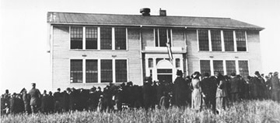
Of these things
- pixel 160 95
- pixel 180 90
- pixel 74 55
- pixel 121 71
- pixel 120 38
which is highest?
pixel 120 38

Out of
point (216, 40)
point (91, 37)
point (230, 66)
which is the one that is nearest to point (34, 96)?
point (91, 37)

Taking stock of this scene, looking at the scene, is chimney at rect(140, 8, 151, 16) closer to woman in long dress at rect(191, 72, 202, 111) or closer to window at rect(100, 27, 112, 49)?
window at rect(100, 27, 112, 49)

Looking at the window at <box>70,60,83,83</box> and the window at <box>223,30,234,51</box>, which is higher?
the window at <box>223,30,234,51</box>

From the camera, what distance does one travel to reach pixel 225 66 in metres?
21.9

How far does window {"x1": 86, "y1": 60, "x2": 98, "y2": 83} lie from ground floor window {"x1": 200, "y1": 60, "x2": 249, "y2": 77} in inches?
299

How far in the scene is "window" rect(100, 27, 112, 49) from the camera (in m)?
20.3

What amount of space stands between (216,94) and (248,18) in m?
→ 4.40

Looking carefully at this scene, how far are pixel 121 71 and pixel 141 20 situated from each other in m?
4.54

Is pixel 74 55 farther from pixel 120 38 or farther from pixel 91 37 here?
pixel 120 38

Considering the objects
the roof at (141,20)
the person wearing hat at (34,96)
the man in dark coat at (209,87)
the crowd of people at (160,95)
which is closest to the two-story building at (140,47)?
the roof at (141,20)

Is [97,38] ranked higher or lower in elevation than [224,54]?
higher

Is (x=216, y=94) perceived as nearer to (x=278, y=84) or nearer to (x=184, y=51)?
(x=278, y=84)

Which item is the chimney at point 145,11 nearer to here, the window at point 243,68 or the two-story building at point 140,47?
the two-story building at point 140,47

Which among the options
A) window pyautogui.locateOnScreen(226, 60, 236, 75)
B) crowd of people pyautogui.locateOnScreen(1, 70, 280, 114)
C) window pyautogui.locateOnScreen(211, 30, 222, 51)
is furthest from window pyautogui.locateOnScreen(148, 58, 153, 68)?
crowd of people pyautogui.locateOnScreen(1, 70, 280, 114)
